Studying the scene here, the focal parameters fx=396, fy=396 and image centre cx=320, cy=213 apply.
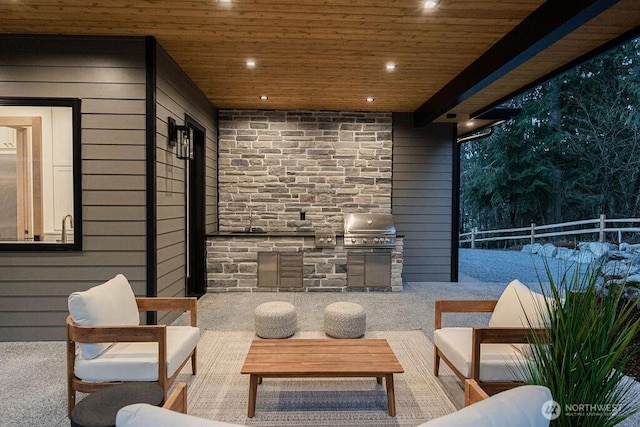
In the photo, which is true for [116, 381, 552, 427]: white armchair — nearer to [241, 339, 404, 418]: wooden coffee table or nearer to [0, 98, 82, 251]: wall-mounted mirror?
[241, 339, 404, 418]: wooden coffee table

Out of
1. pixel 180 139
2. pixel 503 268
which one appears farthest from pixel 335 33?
pixel 503 268

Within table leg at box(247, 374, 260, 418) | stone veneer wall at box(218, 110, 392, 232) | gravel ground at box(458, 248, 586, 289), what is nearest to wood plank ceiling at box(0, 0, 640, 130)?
stone veneer wall at box(218, 110, 392, 232)

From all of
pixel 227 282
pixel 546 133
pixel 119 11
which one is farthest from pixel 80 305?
pixel 546 133

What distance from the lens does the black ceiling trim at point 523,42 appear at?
256cm

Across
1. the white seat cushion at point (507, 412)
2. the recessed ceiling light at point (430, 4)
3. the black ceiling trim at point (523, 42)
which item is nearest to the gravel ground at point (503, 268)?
the black ceiling trim at point (523, 42)

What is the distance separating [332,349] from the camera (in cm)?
271

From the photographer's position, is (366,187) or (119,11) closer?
(119,11)

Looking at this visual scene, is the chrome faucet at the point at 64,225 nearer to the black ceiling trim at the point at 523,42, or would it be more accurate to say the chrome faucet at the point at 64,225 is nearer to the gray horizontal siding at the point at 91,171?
the gray horizontal siding at the point at 91,171

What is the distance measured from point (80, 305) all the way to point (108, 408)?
85 cm

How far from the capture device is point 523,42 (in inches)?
125

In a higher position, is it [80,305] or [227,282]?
[80,305]

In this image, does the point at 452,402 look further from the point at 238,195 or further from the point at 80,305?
the point at 238,195

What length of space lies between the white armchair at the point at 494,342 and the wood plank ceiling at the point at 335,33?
191cm

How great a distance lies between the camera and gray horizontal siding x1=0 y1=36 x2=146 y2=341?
143 inches
